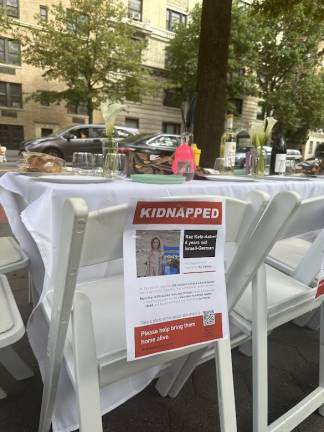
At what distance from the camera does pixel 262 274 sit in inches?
39.8

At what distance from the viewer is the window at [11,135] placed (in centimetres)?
1781

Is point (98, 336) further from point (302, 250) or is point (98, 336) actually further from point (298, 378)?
point (302, 250)

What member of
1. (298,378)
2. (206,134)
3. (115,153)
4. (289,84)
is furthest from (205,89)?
(289,84)

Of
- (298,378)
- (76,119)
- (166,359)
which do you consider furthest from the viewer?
(76,119)

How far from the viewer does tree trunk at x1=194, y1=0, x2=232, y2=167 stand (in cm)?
387

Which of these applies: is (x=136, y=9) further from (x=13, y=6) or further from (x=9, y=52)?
(x=9, y=52)

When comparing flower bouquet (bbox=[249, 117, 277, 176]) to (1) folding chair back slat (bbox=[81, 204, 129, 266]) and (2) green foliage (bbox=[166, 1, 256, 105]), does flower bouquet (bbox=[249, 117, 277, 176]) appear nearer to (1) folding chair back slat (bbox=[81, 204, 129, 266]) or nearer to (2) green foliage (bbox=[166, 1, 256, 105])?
(1) folding chair back slat (bbox=[81, 204, 129, 266])

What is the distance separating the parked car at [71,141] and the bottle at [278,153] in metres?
8.66

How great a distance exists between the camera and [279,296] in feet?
4.10

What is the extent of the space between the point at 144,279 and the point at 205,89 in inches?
141

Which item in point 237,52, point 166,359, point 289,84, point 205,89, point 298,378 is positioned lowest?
point 298,378

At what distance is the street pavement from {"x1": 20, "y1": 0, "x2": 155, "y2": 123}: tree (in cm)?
1340

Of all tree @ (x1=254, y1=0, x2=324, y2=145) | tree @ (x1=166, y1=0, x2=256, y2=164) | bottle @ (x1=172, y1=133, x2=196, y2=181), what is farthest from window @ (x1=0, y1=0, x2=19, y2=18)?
bottle @ (x1=172, y1=133, x2=196, y2=181)

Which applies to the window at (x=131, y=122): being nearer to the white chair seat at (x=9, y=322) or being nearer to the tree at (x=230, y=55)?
the tree at (x=230, y=55)
